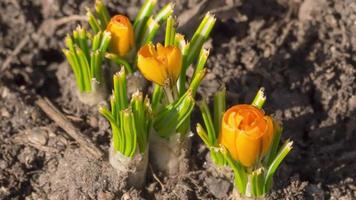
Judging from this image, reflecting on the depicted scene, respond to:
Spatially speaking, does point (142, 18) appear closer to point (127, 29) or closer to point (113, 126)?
point (127, 29)

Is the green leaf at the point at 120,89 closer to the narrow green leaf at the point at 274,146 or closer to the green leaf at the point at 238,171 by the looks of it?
the green leaf at the point at 238,171

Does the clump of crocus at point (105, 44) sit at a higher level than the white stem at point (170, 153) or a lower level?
higher

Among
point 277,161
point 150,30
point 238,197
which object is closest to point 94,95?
point 150,30

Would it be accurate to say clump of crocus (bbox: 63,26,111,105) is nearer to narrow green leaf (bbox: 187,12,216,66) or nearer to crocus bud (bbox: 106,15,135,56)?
crocus bud (bbox: 106,15,135,56)

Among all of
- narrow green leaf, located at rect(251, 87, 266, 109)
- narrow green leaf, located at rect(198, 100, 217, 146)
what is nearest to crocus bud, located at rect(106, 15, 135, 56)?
narrow green leaf, located at rect(198, 100, 217, 146)

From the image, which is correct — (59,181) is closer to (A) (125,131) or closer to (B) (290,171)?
(A) (125,131)

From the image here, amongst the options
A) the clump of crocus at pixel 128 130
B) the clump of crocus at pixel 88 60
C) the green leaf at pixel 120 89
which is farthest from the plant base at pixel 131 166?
the clump of crocus at pixel 88 60
